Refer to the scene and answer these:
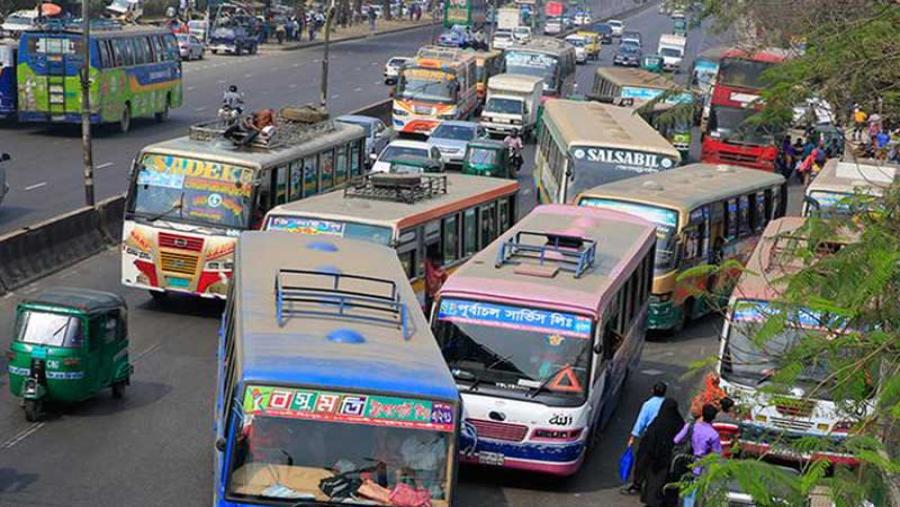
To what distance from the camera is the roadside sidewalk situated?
8581 cm

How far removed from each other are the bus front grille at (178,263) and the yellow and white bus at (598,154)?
8744 millimetres

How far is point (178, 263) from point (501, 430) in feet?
26.2

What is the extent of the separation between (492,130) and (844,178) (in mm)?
22993

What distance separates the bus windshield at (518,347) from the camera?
591 inches

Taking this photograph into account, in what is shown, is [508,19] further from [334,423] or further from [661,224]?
[334,423]

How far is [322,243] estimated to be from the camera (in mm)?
15430

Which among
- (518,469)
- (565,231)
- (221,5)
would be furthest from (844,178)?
(221,5)

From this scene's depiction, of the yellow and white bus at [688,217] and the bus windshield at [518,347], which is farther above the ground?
the bus windshield at [518,347]

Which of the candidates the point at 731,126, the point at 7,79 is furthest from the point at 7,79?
the point at 731,126

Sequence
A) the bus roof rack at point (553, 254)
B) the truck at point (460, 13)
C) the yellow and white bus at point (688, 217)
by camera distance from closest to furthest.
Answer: the bus roof rack at point (553, 254)
the yellow and white bus at point (688, 217)
the truck at point (460, 13)

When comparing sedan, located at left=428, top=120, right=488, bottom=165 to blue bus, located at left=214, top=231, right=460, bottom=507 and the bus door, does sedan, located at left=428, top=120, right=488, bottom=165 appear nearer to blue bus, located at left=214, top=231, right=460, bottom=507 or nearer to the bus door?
the bus door

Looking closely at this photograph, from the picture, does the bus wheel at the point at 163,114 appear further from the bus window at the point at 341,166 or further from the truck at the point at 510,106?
the bus window at the point at 341,166

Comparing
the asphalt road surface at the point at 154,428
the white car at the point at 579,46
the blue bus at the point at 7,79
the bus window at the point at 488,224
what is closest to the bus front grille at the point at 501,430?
the asphalt road surface at the point at 154,428

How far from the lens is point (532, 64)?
58312mm
